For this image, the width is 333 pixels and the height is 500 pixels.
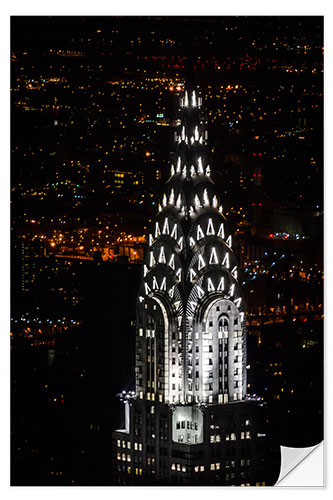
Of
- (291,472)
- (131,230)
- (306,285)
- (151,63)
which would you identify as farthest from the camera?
(306,285)

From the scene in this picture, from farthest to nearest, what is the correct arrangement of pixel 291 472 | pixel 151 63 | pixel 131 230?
pixel 131 230 < pixel 151 63 < pixel 291 472

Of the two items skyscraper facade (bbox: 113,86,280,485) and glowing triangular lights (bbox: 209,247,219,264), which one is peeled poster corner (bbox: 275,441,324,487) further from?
glowing triangular lights (bbox: 209,247,219,264)

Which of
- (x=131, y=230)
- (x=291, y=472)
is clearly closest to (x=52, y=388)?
(x=131, y=230)

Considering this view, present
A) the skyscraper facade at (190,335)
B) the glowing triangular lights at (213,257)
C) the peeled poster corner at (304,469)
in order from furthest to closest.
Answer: the glowing triangular lights at (213,257) → the skyscraper facade at (190,335) → the peeled poster corner at (304,469)

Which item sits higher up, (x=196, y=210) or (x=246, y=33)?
(x=246, y=33)

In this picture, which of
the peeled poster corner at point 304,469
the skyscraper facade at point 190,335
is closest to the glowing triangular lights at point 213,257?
the skyscraper facade at point 190,335

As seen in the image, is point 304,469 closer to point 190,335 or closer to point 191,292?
point 190,335

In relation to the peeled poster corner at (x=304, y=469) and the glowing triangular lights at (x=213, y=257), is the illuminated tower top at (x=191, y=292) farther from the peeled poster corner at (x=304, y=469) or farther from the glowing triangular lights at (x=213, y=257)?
the peeled poster corner at (x=304, y=469)

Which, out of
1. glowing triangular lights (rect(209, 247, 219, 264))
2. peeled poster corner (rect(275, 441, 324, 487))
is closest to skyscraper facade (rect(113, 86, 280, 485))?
glowing triangular lights (rect(209, 247, 219, 264))

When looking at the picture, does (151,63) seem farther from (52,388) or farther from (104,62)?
(52,388)

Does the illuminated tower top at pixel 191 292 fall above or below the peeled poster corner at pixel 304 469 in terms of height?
above
